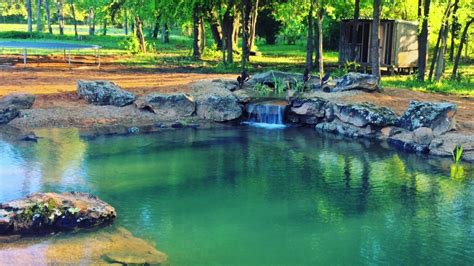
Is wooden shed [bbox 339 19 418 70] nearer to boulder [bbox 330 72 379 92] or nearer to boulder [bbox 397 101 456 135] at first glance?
boulder [bbox 330 72 379 92]

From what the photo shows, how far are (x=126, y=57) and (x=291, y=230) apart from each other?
25.5 m

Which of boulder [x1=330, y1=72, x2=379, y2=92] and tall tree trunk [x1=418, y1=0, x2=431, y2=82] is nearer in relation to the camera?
boulder [x1=330, y1=72, x2=379, y2=92]

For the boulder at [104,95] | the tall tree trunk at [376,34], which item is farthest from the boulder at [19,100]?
the tall tree trunk at [376,34]

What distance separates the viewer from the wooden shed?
28812mm

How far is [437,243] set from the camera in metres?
9.40

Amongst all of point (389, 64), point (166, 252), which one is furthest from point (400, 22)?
point (166, 252)

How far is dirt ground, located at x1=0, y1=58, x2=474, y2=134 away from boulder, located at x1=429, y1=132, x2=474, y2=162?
936mm

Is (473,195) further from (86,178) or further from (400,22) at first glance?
(400,22)

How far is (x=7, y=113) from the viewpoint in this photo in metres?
17.1

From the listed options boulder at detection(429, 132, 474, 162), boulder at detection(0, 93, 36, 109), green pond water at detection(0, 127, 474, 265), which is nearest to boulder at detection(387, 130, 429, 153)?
boulder at detection(429, 132, 474, 162)

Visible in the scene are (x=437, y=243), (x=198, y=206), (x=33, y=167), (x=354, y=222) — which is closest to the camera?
(x=437, y=243)

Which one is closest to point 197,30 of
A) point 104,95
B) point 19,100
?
point 104,95

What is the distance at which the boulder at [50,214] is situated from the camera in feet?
29.8

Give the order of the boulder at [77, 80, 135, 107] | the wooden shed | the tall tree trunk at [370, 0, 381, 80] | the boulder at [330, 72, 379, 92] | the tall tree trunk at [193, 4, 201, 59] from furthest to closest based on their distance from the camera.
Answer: the tall tree trunk at [193, 4, 201, 59] < the wooden shed < the tall tree trunk at [370, 0, 381, 80] < the boulder at [330, 72, 379, 92] < the boulder at [77, 80, 135, 107]
